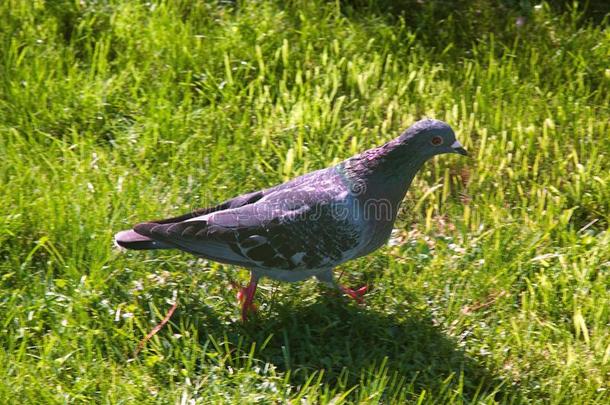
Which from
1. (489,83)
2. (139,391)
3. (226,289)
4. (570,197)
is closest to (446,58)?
(489,83)

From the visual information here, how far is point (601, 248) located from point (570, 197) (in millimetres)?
423

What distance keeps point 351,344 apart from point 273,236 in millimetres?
632

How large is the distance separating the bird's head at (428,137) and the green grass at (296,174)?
68 centimetres

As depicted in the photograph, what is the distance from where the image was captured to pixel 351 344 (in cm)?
417

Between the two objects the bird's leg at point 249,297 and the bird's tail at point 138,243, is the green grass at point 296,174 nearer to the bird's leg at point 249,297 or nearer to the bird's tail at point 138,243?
the bird's leg at point 249,297

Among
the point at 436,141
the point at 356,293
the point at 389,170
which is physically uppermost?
the point at 436,141

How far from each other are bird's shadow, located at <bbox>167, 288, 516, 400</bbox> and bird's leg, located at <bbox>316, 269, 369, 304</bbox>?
43 mm

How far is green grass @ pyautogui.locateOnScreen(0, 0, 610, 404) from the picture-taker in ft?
13.1

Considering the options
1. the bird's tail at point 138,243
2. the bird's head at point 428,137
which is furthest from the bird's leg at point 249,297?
the bird's head at point 428,137

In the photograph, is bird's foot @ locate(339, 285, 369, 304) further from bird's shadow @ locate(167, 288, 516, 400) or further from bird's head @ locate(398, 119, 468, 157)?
bird's head @ locate(398, 119, 468, 157)

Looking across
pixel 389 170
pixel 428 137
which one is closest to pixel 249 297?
pixel 389 170

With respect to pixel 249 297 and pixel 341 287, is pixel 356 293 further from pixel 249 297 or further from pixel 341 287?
pixel 249 297

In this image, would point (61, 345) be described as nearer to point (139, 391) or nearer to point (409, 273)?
point (139, 391)

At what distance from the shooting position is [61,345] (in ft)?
12.9
